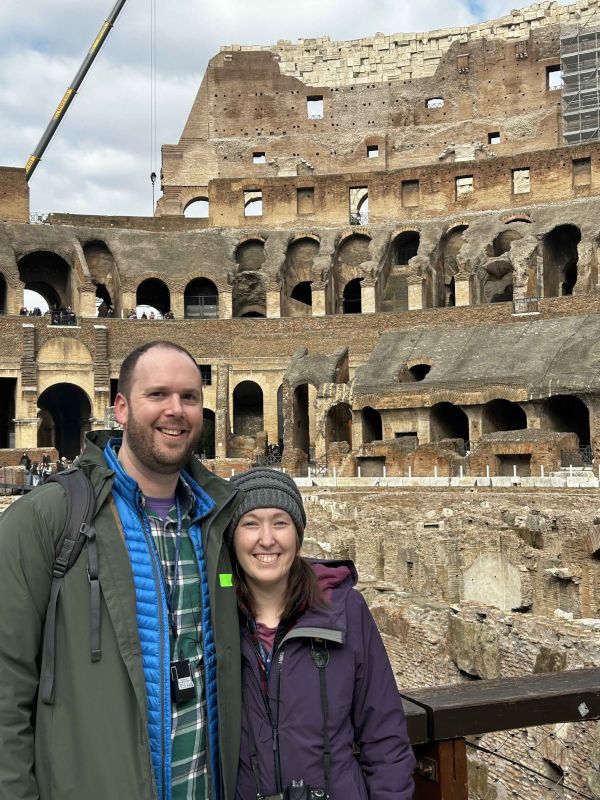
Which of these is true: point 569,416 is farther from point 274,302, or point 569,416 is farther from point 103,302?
point 103,302

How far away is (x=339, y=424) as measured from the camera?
111ft

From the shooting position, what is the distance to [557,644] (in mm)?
7934

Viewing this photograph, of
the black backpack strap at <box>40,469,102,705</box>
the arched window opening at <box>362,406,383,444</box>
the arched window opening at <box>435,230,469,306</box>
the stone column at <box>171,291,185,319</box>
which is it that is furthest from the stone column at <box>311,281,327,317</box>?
the black backpack strap at <box>40,469,102,705</box>

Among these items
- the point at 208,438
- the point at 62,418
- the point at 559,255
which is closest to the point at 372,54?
the point at 559,255

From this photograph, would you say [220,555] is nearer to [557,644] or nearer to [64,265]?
[557,644]

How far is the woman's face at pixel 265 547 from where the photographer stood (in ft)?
9.98

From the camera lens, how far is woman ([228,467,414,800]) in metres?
2.79

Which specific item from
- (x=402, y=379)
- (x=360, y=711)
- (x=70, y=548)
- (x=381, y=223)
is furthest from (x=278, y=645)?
(x=381, y=223)

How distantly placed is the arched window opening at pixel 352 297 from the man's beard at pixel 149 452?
43.3 m

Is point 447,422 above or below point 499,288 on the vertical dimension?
below

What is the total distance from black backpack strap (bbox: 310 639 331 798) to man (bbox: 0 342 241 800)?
0.28 metres

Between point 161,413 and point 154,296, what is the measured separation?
4532 centimetres

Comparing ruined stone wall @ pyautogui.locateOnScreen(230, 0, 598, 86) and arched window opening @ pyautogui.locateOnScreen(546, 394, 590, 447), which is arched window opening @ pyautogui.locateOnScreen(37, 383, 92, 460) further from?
ruined stone wall @ pyautogui.locateOnScreen(230, 0, 598, 86)

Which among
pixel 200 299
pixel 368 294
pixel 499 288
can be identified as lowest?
pixel 368 294
